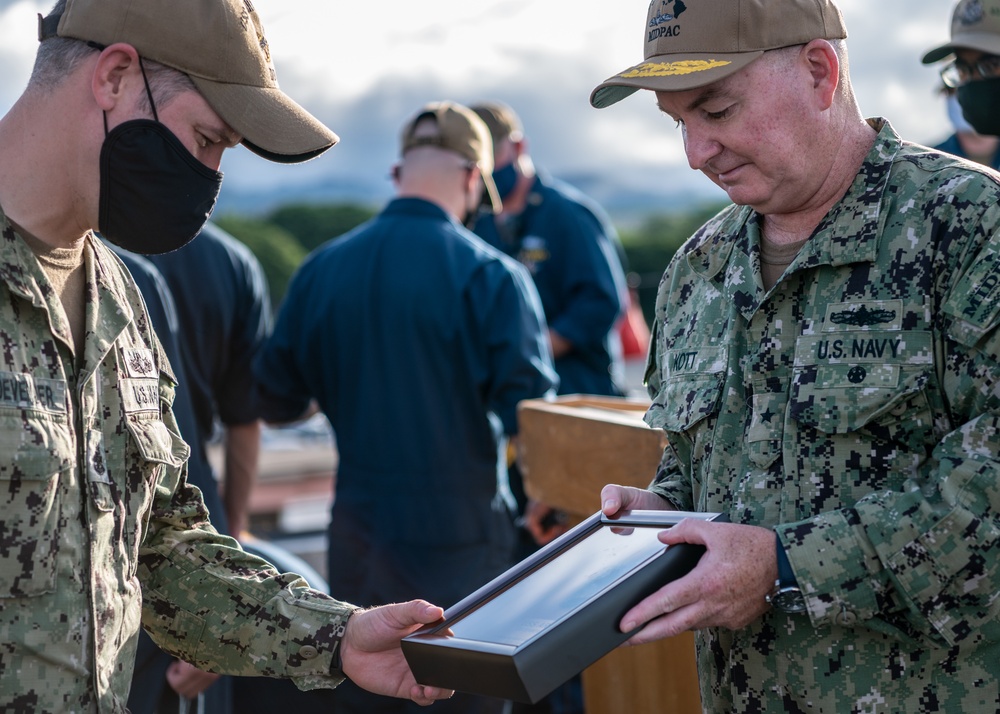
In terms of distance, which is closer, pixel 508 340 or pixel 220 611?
pixel 220 611

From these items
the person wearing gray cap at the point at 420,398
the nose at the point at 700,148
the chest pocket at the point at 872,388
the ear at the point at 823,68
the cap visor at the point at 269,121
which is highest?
the ear at the point at 823,68

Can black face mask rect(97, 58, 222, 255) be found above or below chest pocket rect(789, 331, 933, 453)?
above

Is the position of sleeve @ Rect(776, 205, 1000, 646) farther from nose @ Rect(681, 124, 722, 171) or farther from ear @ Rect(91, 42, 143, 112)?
ear @ Rect(91, 42, 143, 112)

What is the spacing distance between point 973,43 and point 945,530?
227cm

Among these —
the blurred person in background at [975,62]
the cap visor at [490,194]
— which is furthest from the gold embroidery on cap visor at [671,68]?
the cap visor at [490,194]

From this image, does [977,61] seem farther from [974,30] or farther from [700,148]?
[700,148]

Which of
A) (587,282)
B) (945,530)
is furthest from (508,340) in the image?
(945,530)

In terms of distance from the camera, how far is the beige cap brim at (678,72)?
2059 mm

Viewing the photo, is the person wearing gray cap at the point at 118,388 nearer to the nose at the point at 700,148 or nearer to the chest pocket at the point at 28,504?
the chest pocket at the point at 28,504

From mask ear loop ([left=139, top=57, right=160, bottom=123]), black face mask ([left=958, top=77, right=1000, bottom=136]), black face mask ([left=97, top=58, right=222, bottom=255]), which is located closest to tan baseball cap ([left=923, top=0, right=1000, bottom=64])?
black face mask ([left=958, top=77, right=1000, bottom=136])

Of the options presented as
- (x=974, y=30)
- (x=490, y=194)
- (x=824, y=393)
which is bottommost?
(x=824, y=393)

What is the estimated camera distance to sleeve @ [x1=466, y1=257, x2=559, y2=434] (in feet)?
14.0

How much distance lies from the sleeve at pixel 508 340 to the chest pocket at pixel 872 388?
7.42 feet

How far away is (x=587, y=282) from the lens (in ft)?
18.0
